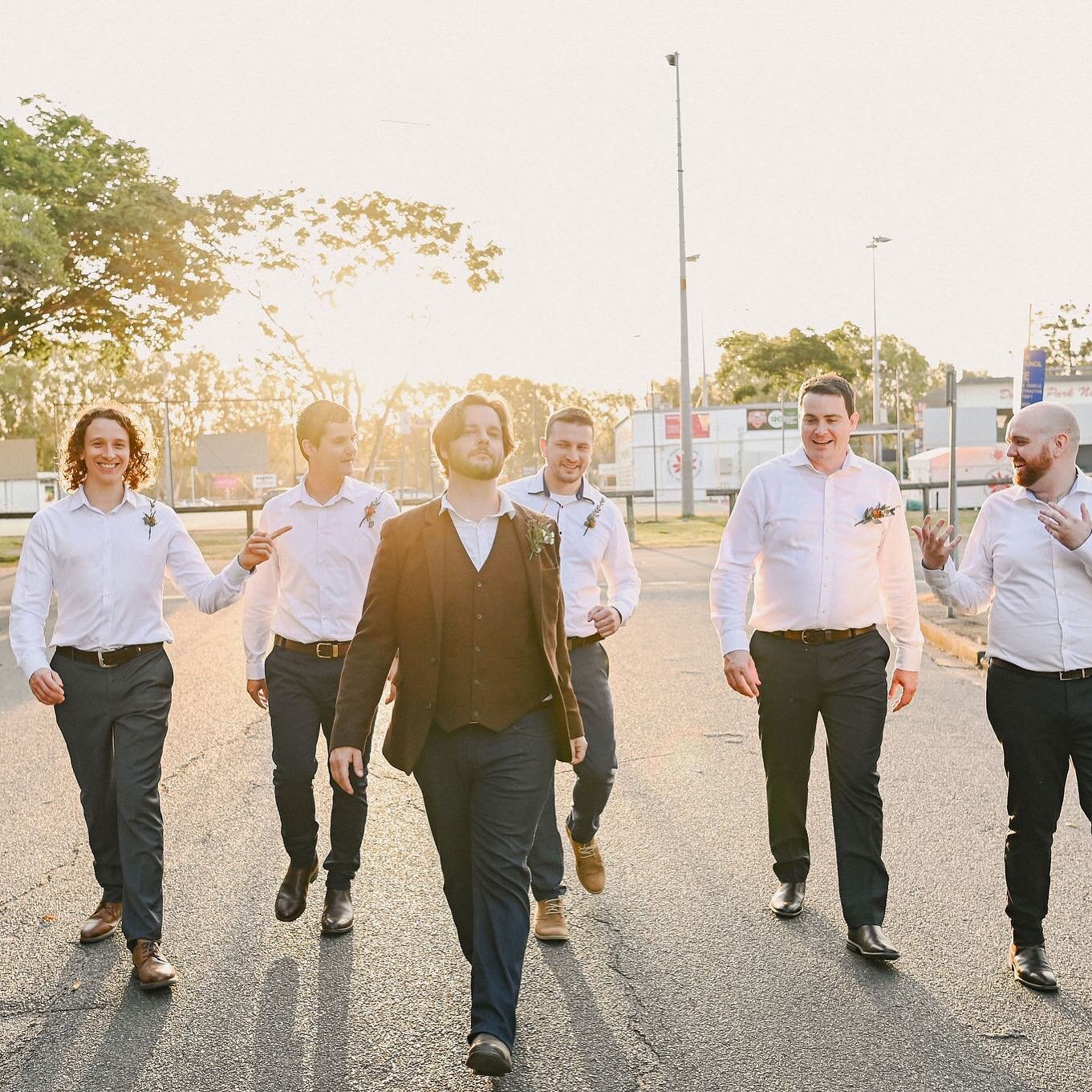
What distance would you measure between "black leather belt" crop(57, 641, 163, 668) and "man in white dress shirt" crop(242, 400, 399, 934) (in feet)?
1.87

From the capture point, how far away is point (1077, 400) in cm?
6338

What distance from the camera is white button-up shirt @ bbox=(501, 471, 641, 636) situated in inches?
215

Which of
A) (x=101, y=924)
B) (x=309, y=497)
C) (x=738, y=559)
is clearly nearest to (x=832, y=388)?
(x=738, y=559)

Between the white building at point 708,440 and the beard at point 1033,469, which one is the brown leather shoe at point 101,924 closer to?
the beard at point 1033,469

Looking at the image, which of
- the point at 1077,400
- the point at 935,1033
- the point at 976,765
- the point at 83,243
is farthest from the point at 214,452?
the point at 935,1033

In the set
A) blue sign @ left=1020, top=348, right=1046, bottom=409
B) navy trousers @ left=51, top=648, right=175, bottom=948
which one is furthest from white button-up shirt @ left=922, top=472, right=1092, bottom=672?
blue sign @ left=1020, top=348, right=1046, bottom=409

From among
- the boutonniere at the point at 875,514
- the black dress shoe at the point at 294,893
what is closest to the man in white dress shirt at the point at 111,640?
the black dress shoe at the point at 294,893

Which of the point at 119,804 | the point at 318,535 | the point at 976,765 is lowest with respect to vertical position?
the point at 976,765

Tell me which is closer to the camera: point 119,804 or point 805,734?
point 119,804

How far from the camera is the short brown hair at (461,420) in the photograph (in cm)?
398

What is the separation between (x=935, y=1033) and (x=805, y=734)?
4.55ft

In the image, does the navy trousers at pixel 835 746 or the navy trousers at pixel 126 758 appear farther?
the navy trousers at pixel 835 746

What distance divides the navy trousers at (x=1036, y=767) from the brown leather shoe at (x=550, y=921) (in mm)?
1524

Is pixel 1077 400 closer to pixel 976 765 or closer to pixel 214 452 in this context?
pixel 214 452
